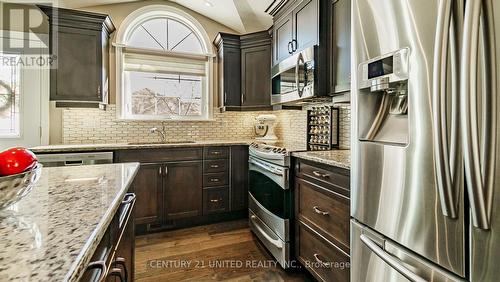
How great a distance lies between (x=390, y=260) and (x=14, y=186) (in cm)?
129

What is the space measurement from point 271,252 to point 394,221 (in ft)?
4.79

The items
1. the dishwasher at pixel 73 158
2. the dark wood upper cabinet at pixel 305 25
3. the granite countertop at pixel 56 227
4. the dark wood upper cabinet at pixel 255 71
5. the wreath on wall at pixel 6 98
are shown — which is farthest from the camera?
the dark wood upper cabinet at pixel 255 71

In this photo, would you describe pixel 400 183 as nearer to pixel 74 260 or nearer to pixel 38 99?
pixel 74 260

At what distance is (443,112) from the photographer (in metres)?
0.77

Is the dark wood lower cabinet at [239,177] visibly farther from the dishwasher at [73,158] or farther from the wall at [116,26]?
the dishwasher at [73,158]

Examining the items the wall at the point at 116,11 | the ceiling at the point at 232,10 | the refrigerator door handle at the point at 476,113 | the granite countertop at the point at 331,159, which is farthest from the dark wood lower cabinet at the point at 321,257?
the wall at the point at 116,11

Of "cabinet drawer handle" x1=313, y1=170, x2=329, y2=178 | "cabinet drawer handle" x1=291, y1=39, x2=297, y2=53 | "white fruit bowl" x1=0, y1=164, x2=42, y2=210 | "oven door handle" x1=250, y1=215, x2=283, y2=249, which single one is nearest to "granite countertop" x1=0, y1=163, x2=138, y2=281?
"white fruit bowl" x1=0, y1=164, x2=42, y2=210

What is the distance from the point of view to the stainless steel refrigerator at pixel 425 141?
69 cm

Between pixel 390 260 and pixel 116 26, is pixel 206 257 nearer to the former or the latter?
pixel 390 260

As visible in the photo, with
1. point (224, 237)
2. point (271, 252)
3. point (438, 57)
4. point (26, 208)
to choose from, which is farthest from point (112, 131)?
point (438, 57)

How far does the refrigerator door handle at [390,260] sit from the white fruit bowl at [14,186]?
1275 millimetres

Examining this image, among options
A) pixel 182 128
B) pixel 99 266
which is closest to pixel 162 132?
pixel 182 128

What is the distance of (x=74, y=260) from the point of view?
0.45 metres

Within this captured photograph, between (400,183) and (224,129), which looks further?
(224,129)
